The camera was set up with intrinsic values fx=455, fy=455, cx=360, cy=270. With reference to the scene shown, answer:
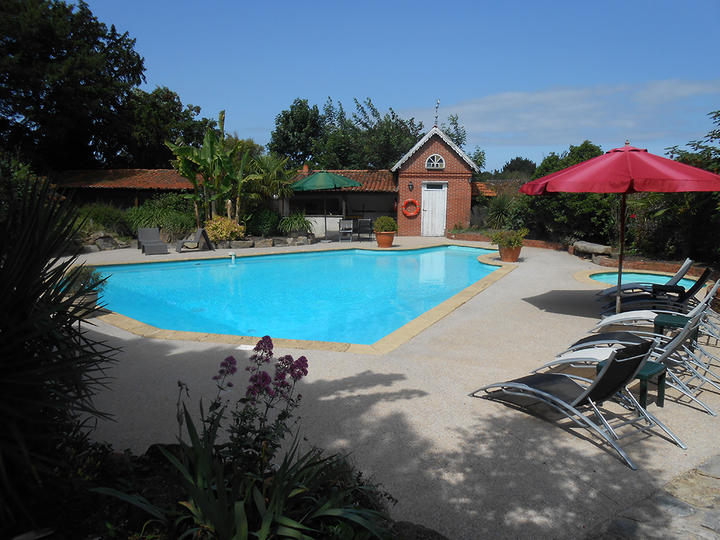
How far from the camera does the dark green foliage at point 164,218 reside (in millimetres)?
19250

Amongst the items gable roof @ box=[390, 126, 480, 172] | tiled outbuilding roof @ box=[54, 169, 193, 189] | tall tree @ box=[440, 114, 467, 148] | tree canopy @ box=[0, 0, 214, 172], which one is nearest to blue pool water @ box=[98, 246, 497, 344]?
gable roof @ box=[390, 126, 480, 172]

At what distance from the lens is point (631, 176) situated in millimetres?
5852

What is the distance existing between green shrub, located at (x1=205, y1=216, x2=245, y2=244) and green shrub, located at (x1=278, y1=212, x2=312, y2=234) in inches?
91.7

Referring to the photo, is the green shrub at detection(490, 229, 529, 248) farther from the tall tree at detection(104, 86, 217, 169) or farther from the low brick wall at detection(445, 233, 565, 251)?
the tall tree at detection(104, 86, 217, 169)

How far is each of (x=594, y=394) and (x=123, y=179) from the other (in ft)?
78.6

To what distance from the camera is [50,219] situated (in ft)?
8.02

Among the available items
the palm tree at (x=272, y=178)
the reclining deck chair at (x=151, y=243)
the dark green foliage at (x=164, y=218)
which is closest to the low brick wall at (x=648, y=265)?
the palm tree at (x=272, y=178)

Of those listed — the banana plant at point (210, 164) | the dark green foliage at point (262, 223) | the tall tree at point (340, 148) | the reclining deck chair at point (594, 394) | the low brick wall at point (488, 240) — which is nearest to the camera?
the reclining deck chair at point (594, 394)

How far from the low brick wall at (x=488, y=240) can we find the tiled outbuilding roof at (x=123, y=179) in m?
12.8

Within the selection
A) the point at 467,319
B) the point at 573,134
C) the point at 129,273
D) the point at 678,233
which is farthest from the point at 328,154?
the point at 467,319

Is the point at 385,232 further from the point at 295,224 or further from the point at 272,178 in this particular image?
the point at 272,178

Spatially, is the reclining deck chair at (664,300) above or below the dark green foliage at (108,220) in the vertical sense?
below

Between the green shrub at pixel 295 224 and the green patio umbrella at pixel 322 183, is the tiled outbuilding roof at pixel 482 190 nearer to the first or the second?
the green patio umbrella at pixel 322 183

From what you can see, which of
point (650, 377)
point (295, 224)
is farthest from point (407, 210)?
point (650, 377)
